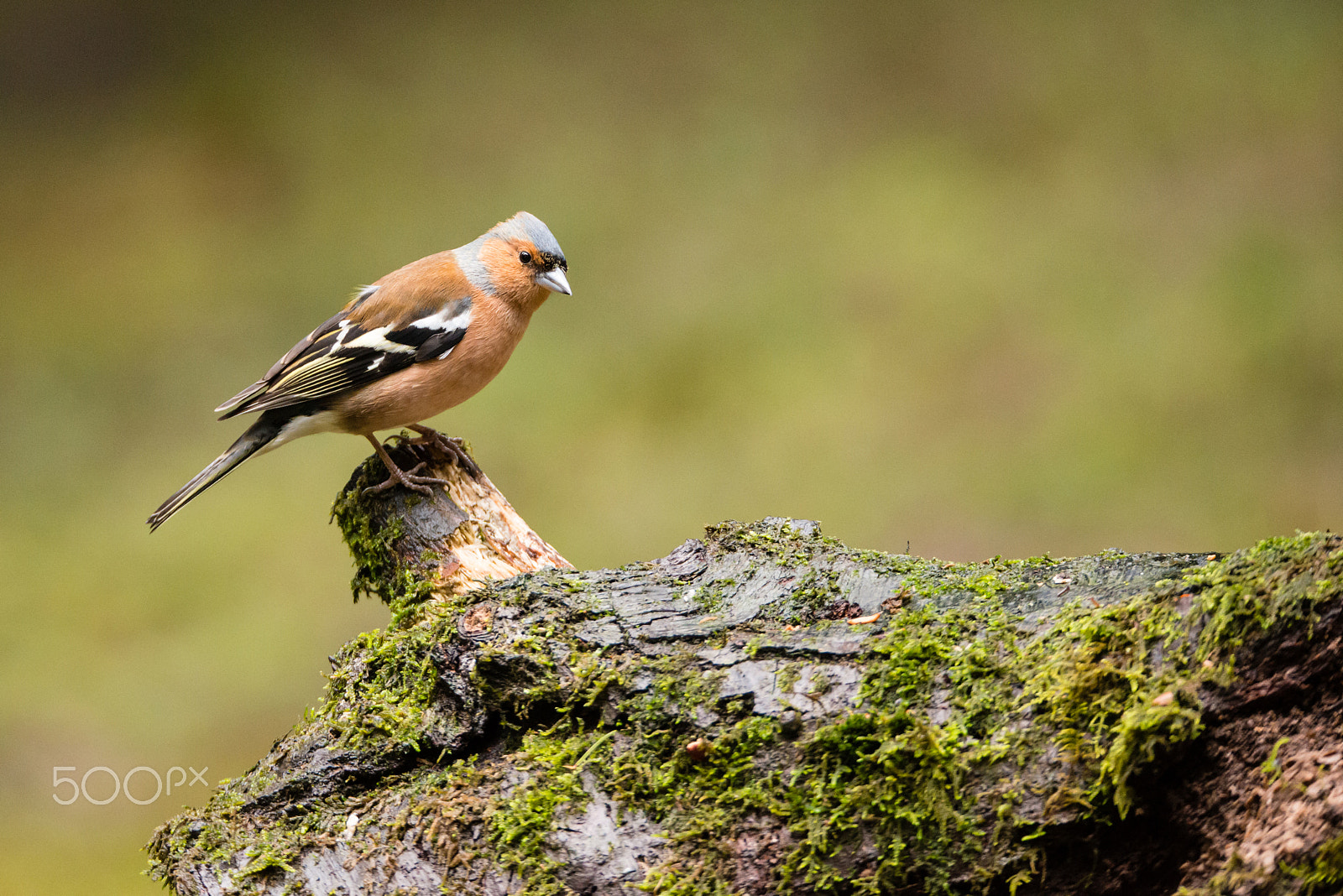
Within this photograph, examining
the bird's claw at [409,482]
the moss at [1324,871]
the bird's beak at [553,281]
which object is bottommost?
the moss at [1324,871]

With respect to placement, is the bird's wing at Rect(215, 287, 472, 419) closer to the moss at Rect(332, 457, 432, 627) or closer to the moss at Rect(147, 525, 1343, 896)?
the moss at Rect(332, 457, 432, 627)

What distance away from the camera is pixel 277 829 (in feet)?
8.42

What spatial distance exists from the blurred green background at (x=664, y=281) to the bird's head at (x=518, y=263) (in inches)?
112


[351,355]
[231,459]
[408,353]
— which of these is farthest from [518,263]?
[231,459]

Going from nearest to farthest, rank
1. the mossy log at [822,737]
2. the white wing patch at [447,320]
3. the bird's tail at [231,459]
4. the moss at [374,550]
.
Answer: the mossy log at [822,737] < the moss at [374,550] < the bird's tail at [231,459] < the white wing patch at [447,320]

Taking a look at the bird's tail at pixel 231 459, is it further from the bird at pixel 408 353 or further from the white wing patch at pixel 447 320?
the white wing patch at pixel 447 320

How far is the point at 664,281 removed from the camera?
26.0ft

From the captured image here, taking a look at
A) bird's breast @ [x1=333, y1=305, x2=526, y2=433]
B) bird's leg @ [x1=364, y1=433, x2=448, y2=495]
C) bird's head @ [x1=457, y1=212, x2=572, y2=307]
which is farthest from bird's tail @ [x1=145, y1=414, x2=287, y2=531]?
bird's head @ [x1=457, y1=212, x2=572, y2=307]

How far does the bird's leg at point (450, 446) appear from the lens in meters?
3.94

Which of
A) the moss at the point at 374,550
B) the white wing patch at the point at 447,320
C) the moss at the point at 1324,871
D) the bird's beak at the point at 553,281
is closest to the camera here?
the moss at the point at 1324,871

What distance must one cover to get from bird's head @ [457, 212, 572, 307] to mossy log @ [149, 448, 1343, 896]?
1819mm

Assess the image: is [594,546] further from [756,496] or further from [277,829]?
[277,829]

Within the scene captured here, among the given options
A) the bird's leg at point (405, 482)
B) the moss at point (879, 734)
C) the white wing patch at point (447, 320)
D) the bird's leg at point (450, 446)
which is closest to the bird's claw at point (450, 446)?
the bird's leg at point (450, 446)

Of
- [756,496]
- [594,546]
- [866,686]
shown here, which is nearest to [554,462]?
[594,546]
